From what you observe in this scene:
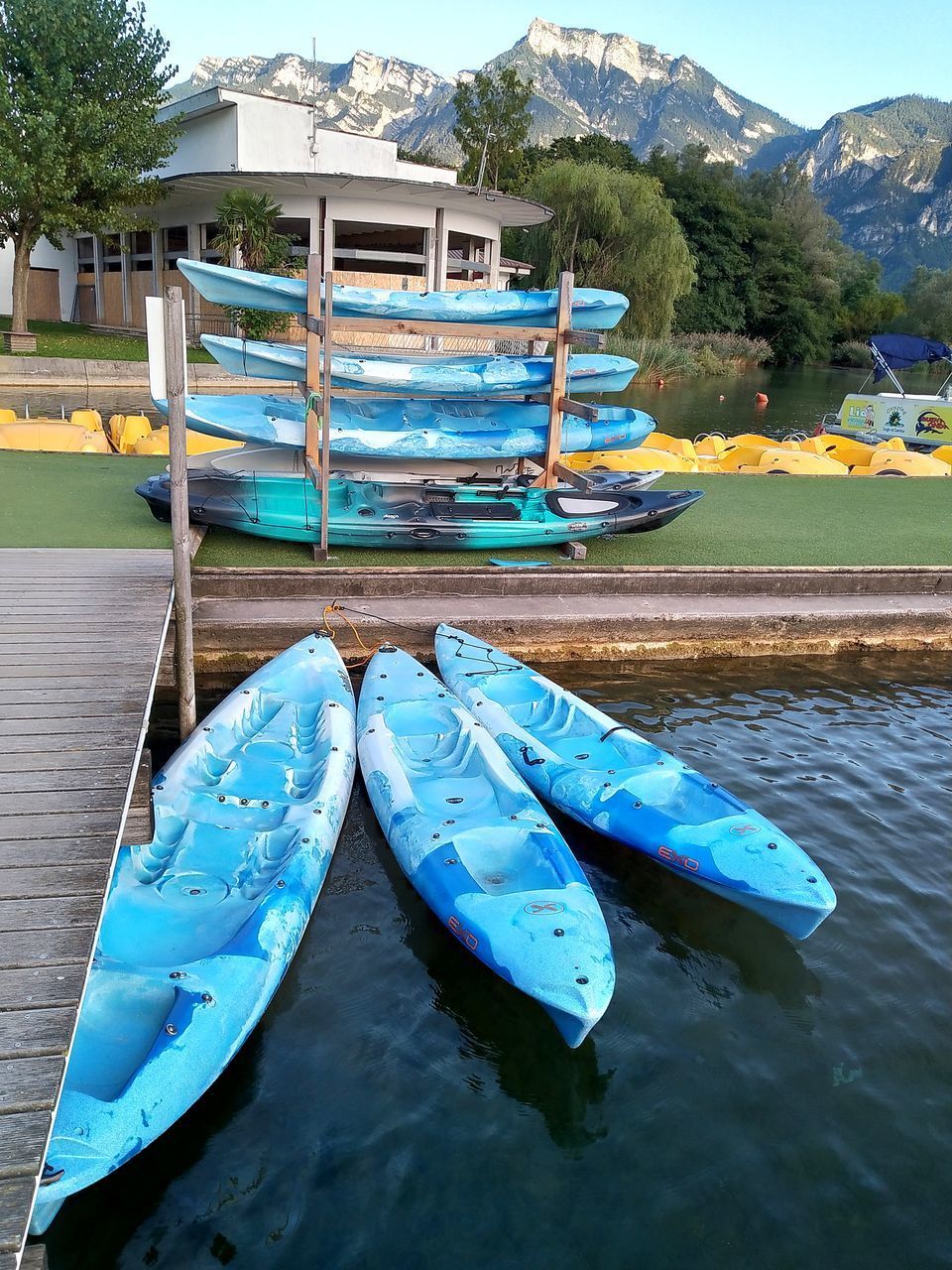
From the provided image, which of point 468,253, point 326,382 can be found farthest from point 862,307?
point 326,382

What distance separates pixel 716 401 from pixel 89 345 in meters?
22.1

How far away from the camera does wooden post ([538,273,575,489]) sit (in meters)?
8.45

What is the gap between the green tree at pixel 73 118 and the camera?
22.2 meters

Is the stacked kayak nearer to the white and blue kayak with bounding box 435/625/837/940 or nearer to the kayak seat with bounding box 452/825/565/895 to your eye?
the white and blue kayak with bounding box 435/625/837/940

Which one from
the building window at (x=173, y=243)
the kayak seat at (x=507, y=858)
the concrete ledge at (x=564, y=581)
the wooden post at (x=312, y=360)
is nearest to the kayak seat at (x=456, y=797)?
the kayak seat at (x=507, y=858)

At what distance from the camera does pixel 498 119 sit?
5016cm

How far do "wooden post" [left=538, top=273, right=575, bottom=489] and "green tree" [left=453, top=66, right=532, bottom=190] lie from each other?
149 ft

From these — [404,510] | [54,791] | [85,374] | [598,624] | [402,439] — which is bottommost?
[598,624]

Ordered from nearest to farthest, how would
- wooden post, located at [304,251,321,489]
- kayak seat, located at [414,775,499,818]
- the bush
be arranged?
kayak seat, located at [414,775,499,818], wooden post, located at [304,251,321,489], the bush

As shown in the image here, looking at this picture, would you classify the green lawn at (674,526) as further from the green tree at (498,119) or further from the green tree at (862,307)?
the green tree at (862,307)

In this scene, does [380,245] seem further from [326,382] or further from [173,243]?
[326,382]

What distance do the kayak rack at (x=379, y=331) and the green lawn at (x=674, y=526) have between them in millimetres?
917

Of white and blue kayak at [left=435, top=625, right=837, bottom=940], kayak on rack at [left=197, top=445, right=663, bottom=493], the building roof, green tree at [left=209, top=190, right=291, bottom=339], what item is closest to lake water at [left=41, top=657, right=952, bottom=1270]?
white and blue kayak at [left=435, top=625, right=837, bottom=940]

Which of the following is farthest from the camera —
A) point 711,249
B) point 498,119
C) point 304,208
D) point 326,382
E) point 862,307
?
point 862,307
